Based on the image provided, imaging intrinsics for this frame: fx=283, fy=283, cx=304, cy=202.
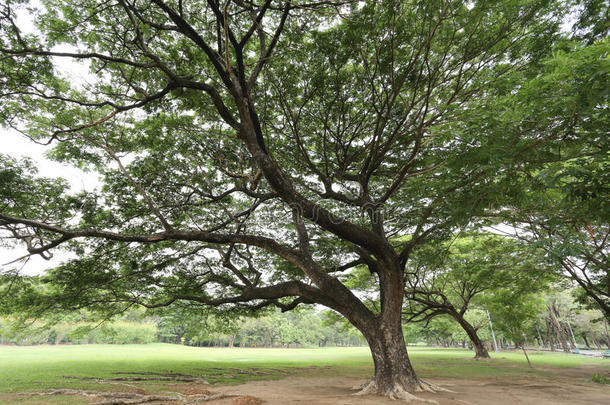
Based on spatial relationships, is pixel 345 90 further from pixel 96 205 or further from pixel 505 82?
pixel 96 205

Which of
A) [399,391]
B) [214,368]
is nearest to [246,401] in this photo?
[399,391]

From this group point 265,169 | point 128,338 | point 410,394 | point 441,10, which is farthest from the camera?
point 128,338

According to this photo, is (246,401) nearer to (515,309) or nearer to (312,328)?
(515,309)

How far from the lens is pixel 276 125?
27.3 ft

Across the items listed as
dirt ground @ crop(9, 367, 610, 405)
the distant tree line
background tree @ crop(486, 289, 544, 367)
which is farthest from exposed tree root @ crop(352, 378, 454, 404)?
background tree @ crop(486, 289, 544, 367)

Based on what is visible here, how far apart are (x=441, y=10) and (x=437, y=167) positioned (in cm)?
310

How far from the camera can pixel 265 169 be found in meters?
5.69

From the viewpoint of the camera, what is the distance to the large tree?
5141mm

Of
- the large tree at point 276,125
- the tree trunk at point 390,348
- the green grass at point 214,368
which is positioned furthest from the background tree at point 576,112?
the green grass at point 214,368

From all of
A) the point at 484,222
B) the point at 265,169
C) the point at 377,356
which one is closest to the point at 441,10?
the point at 265,169

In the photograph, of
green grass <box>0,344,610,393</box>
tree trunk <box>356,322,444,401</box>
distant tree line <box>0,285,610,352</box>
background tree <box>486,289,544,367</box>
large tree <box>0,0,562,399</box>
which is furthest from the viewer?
background tree <box>486,289,544,367</box>

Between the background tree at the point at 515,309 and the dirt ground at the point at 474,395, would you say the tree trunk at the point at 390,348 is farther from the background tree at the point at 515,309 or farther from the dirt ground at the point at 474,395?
the background tree at the point at 515,309

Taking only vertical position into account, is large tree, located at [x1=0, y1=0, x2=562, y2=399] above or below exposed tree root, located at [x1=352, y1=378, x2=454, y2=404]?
above

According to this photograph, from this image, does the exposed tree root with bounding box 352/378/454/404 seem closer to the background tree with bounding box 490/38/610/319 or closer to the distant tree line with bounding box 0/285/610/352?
the background tree with bounding box 490/38/610/319
